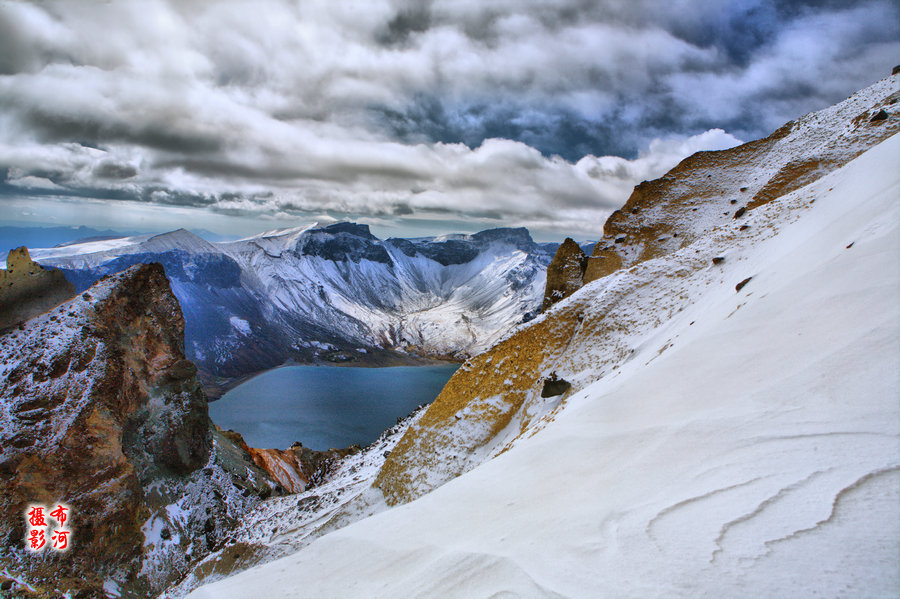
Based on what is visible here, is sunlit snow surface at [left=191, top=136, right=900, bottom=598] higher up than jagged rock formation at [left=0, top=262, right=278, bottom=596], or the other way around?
sunlit snow surface at [left=191, top=136, right=900, bottom=598]

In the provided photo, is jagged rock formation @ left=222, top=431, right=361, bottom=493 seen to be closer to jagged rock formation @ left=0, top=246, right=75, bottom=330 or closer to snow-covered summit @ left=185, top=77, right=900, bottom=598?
jagged rock formation @ left=0, top=246, right=75, bottom=330

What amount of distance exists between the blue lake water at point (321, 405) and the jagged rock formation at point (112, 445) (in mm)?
47844

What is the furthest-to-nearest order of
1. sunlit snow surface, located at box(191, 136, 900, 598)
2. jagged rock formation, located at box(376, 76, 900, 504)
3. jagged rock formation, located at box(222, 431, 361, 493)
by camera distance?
1. jagged rock formation, located at box(222, 431, 361, 493)
2. jagged rock formation, located at box(376, 76, 900, 504)
3. sunlit snow surface, located at box(191, 136, 900, 598)

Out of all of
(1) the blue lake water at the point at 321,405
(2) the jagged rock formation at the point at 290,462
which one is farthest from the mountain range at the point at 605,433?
(1) the blue lake water at the point at 321,405

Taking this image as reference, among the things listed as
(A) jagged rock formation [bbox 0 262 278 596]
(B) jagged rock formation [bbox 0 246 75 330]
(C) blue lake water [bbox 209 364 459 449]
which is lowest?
(C) blue lake water [bbox 209 364 459 449]

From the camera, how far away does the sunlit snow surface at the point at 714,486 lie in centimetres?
242

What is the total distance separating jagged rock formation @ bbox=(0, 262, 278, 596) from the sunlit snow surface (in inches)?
1065

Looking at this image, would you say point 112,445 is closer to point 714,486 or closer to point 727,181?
point 714,486

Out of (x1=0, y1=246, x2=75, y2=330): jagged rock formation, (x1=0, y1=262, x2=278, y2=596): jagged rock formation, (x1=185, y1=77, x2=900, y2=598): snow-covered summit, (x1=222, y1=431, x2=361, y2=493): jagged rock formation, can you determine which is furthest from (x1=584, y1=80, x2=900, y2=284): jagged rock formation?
(x1=0, y1=246, x2=75, y2=330): jagged rock formation

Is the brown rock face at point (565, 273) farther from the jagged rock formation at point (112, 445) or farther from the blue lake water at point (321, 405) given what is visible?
the blue lake water at point (321, 405)

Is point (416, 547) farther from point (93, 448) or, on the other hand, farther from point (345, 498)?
point (93, 448)

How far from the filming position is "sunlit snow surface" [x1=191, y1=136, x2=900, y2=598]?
242cm

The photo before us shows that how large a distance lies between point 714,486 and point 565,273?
2751 cm

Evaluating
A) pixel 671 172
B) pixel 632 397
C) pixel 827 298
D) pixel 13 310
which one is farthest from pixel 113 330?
pixel 671 172
